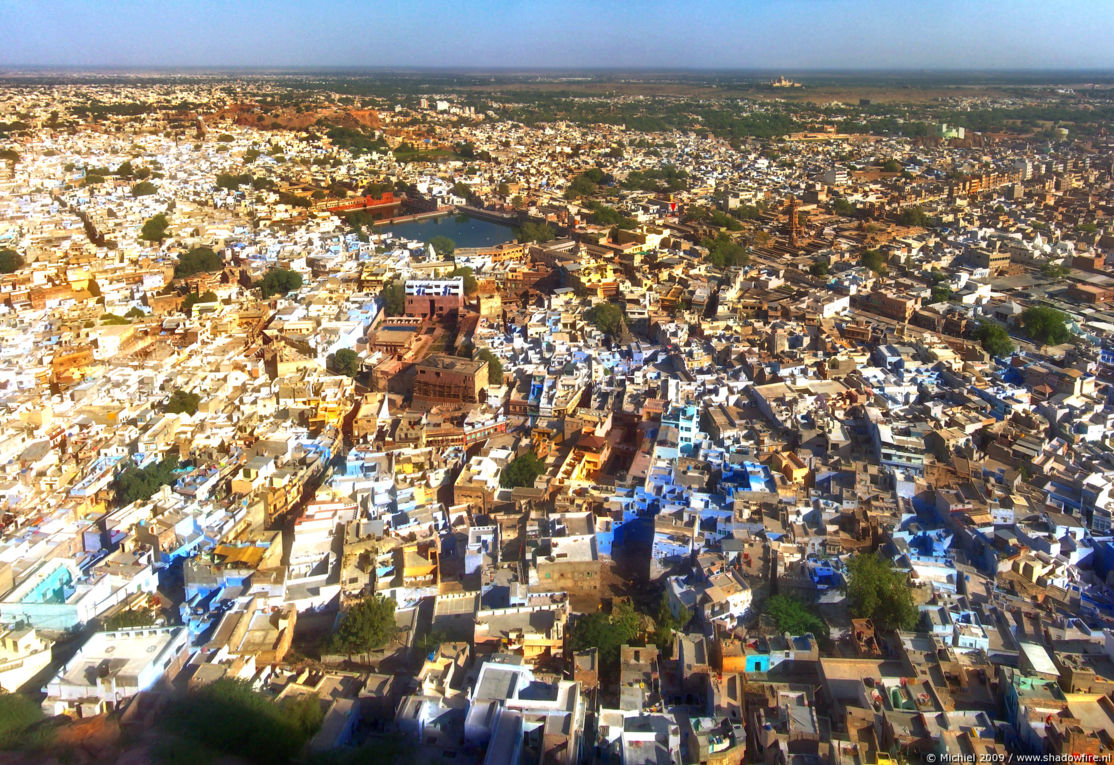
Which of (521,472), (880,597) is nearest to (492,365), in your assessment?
(521,472)

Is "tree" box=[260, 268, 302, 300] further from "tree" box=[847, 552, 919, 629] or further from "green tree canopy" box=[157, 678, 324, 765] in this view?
"tree" box=[847, 552, 919, 629]

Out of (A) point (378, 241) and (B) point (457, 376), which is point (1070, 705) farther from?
(A) point (378, 241)

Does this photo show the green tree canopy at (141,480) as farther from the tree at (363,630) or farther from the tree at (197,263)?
the tree at (197,263)

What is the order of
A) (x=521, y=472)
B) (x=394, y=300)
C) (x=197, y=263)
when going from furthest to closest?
1. (x=197, y=263)
2. (x=394, y=300)
3. (x=521, y=472)

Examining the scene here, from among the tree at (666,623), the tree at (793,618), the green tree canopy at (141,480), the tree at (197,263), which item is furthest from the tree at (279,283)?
the tree at (793,618)

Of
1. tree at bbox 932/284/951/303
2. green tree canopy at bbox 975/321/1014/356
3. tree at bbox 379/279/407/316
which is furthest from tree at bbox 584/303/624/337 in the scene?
tree at bbox 932/284/951/303

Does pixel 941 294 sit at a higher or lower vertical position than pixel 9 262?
lower

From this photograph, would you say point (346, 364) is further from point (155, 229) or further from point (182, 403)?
point (155, 229)
